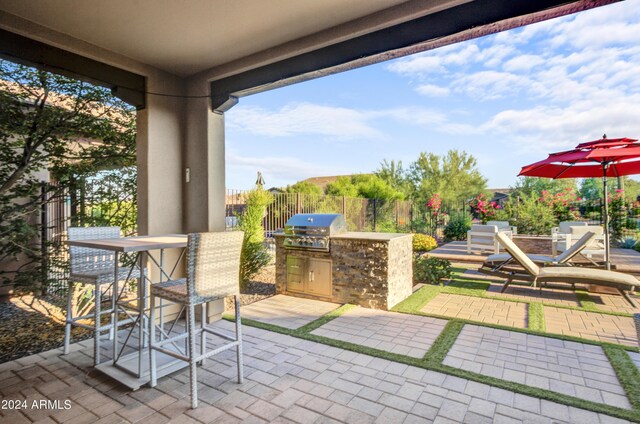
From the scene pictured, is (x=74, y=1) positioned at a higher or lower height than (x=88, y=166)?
higher

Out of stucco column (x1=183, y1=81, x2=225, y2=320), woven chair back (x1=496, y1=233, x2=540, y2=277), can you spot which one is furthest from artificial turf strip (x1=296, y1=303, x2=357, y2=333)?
woven chair back (x1=496, y1=233, x2=540, y2=277)

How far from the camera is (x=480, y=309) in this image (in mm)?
4461

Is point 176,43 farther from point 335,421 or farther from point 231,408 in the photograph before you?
point 335,421

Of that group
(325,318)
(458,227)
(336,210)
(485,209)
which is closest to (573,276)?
(325,318)

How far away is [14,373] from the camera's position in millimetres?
2766

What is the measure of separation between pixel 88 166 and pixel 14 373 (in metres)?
2.82

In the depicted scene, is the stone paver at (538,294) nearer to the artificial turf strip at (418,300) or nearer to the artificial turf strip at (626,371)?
the artificial turf strip at (418,300)

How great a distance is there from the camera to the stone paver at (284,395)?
6.89 ft

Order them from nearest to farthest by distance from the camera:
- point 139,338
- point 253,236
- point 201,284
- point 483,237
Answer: point 201,284, point 139,338, point 253,236, point 483,237

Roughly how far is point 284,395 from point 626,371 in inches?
108

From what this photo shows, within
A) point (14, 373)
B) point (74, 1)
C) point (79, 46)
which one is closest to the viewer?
point (74, 1)

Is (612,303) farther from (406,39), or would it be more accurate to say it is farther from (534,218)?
(534,218)

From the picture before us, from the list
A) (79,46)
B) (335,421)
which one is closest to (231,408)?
(335,421)

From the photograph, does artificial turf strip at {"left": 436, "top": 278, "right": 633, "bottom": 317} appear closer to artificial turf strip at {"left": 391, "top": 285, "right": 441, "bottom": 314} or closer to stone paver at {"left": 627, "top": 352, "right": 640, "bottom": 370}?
artificial turf strip at {"left": 391, "top": 285, "right": 441, "bottom": 314}
